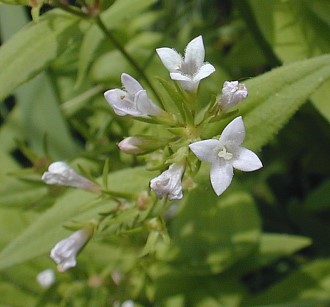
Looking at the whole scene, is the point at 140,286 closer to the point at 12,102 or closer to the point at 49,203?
the point at 49,203

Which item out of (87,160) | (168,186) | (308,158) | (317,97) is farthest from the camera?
(308,158)

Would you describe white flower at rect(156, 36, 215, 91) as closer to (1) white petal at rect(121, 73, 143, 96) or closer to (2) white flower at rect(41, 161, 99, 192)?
(1) white petal at rect(121, 73, 143, 96)

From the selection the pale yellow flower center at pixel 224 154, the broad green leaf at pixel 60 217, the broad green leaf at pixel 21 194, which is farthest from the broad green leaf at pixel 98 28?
the pale yellow flower center at pixel 224 154

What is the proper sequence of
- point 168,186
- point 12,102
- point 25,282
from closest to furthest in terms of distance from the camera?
point 168,186, point 25,282, point 12,102

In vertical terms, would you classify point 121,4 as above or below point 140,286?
above

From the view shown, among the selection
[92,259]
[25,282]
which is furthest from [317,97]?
[25,282]

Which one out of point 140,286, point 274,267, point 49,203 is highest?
point 49,203

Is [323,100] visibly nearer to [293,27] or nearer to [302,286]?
[293,27]
